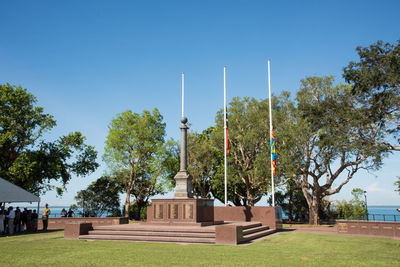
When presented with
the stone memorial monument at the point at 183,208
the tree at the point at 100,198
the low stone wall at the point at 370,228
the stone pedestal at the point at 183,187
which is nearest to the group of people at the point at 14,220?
the stone memorial monument at the point at 183,208

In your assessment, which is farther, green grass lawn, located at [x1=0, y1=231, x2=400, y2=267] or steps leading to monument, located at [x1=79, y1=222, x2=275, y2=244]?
steps leading to monument, located at [x1=79, y1=222, x2=275, y2=244]

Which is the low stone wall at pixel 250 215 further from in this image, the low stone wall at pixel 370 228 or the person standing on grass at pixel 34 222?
the person standing on grass at pixel 34 222

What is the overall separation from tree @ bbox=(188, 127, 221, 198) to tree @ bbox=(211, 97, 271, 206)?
201cm

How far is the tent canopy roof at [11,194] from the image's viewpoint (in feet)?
68.3

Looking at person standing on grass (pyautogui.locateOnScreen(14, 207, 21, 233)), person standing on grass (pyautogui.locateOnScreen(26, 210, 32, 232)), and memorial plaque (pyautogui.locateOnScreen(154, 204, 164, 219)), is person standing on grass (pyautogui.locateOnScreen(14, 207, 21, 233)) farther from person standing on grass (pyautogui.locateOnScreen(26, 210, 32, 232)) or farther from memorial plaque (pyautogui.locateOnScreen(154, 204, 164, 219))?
memorial plaque (pyautogui.locateOnScreen(154, 204, 164, 219))

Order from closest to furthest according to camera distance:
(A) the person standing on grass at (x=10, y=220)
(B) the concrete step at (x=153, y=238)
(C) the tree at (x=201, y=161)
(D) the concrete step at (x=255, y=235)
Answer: (B) the concrete step at (x=153, y=238), (D) the concrete step at (x=255, y=235), (A) the person standing on grass at (x=10, y=220), (C) the tree at (x=201, y=161)

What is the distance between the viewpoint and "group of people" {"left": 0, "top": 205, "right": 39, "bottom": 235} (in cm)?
2080

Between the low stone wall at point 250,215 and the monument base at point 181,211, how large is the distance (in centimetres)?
406

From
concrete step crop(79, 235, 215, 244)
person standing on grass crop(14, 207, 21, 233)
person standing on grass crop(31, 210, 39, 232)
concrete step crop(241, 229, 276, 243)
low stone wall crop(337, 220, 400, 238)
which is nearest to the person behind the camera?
concrete step crop(79, 235, 215, 244)

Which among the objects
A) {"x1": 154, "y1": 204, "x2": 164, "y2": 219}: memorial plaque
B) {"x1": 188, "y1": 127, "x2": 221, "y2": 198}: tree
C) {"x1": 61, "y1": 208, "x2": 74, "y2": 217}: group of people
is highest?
{"x1": 188, "y1": 127, "x2": 221, "y2": 198}: tree

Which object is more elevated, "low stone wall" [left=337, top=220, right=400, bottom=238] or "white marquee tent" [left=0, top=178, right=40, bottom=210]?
"white marquee tent" [left=0, top=178, right=40, bottom=210]

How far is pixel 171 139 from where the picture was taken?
4578 centimetres

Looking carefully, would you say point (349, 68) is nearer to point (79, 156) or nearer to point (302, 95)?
point (302, 95)

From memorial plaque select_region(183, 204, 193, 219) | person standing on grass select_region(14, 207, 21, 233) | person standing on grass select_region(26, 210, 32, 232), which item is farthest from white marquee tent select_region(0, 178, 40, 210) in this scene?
memorial plaque select_region(183, 204, 193, 219)
